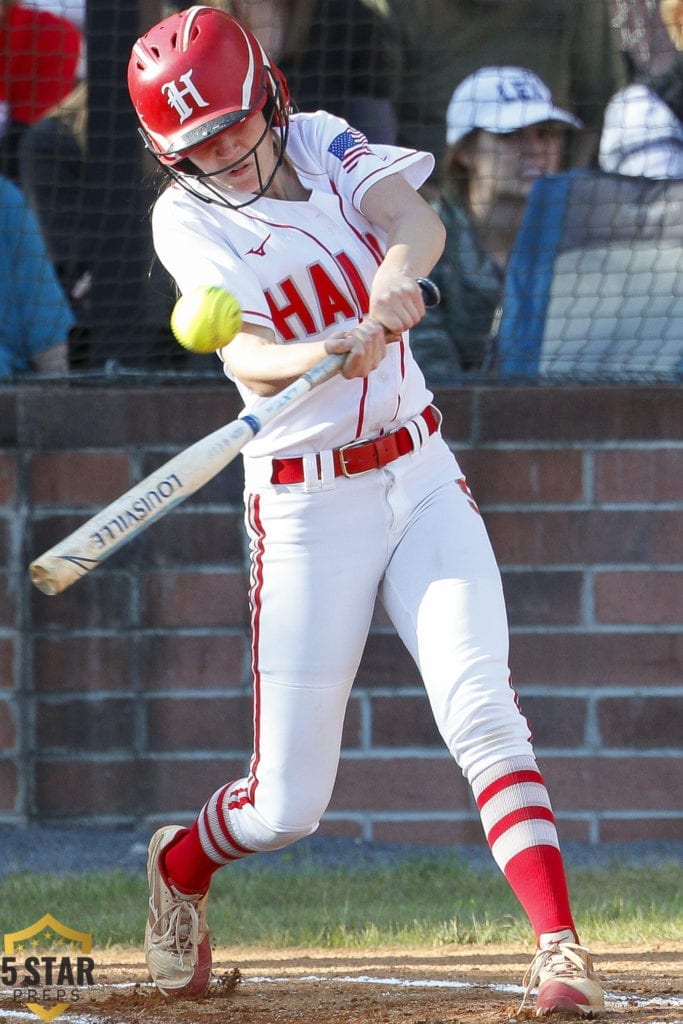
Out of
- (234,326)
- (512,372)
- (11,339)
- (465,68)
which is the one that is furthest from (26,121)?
(234,326)

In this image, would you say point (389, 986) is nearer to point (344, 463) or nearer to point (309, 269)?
point (344, 463)

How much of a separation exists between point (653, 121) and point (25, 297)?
7.13 feet

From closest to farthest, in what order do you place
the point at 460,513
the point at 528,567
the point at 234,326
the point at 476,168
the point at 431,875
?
1. the point at 234,326
2. the point at 460,513
3. the point at 431,875
4. the point at 528,567
5. the point at 476,168

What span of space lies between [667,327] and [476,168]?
33.2 inches

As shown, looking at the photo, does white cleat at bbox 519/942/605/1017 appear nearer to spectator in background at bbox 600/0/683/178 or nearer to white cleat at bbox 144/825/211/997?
white cleat at bbox 144/825/211/997

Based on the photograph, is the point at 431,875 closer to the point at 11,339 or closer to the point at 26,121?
the point at 11,339

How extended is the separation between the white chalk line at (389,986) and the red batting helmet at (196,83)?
5.67 ft

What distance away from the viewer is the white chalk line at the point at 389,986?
307cm

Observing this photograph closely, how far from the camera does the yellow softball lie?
2820 mm

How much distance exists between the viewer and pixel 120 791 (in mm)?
4957

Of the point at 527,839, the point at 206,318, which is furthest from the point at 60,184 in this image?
the point at 527,839

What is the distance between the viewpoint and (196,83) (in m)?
2.97

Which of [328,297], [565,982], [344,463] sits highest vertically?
[328,297]

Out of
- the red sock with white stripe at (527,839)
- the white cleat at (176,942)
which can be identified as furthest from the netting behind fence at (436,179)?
the red sock with white stripe at (527,839)
